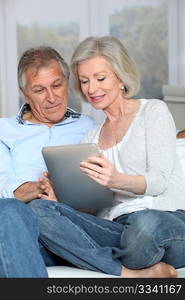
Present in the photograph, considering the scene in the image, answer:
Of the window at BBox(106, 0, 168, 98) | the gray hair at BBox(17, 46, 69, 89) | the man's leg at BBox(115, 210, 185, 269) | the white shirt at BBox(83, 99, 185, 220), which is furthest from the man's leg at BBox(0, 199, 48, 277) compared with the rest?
the window at BBox(106, 0, 168, 98)

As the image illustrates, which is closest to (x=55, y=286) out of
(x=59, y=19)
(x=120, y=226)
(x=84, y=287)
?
(x=84, y=287)

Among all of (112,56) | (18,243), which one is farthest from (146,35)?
(18,243)

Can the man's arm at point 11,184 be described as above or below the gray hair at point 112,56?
below

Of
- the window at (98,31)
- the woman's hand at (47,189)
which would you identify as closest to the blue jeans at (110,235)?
the woman's hand at (47,189)

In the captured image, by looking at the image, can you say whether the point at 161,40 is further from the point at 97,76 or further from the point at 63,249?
the point at 63,249

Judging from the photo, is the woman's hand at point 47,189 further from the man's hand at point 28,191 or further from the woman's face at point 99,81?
the woman's face at point 99,81

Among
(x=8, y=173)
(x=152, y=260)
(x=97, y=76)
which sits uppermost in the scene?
(x=97, y=76)

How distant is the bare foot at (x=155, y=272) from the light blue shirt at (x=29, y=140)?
611 millimetres

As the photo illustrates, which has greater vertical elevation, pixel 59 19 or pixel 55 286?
pixel 59 19

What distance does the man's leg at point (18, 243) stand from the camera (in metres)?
1.84

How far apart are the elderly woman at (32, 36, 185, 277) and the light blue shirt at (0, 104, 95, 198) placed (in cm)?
18

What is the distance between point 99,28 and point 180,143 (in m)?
3.10

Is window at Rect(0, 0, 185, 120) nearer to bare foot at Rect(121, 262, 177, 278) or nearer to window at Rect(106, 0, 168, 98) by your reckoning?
window at Rect(106, 0, 168, 98)

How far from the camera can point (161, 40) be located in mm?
5645
